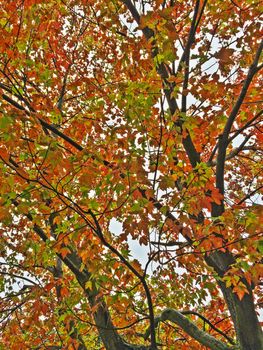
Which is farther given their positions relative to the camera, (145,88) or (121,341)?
(121,341)

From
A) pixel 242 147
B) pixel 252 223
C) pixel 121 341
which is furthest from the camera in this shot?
pixel 242 147

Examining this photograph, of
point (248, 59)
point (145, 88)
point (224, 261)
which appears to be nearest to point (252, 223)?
point (224, 261)

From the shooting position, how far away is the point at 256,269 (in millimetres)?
4168

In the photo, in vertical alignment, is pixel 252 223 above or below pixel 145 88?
below

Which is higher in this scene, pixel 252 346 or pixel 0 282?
pixel 0 282

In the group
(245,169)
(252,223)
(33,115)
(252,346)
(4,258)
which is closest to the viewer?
(33,115)

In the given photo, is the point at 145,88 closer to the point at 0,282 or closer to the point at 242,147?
the point at 242,147

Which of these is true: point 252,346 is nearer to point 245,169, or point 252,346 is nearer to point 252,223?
point 252,223

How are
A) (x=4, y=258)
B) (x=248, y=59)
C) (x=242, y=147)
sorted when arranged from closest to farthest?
1. (x=242, y=147)
2. (x=248, y=59)
3. (x=4, y=258)

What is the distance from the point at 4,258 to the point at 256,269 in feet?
17.1

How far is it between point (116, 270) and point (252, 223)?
1616mm

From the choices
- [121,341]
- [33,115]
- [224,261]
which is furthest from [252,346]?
[33,115]

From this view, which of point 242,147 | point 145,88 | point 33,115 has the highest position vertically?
point 242,147

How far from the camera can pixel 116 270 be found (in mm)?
4133
